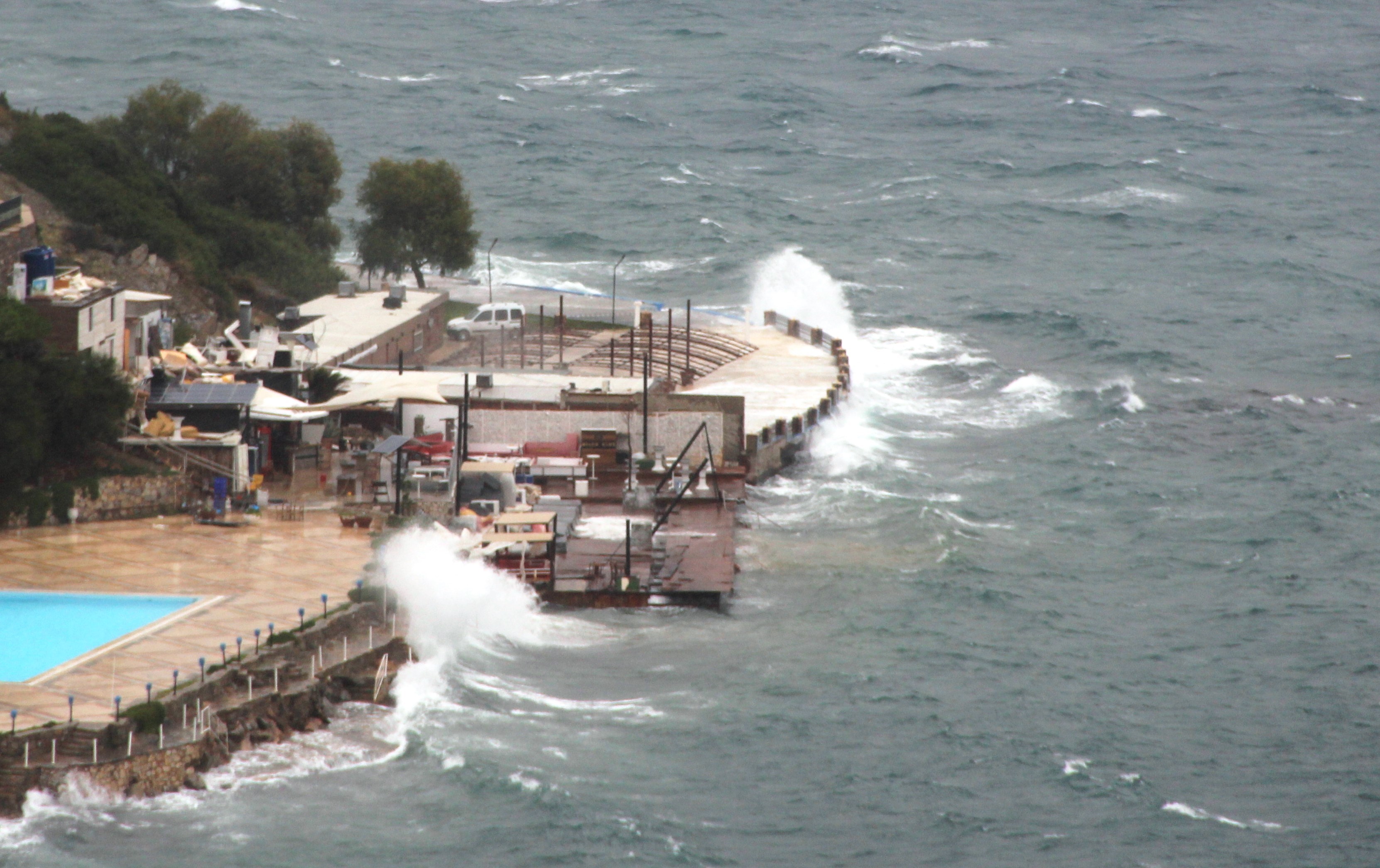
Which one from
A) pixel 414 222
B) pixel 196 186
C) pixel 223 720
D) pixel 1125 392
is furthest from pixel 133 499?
pixel 1125 392

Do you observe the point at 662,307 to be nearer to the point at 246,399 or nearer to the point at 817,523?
the point at 817,523

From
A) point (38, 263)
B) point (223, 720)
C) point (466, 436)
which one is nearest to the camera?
point (223, 720)

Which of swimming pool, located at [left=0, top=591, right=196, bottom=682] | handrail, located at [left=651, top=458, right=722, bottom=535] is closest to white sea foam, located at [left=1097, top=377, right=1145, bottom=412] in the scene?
handrail, located at [left=651, top=458, right=722, bottom=535]

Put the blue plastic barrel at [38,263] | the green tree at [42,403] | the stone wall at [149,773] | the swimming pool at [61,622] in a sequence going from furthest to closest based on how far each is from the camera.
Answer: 1. the blue plastic barrel at [38,263]
2. the green tree at [42,403]
3. the swimming pool at [61,622]
4. the stone wall at [149,773]

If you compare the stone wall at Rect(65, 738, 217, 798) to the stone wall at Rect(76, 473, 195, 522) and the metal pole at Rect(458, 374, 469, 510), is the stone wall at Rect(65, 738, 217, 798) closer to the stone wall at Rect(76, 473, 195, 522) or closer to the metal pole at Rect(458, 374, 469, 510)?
the stone wall at Rect(76, 473, 195, 522)

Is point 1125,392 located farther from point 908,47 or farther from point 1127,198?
point 908,47

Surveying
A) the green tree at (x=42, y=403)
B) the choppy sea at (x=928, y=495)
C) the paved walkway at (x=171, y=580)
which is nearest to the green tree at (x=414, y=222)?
the choppy sea at (x=928, y=495)

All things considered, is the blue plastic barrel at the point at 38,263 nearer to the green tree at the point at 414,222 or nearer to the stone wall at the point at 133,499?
the stone wall at the point at 133,499
